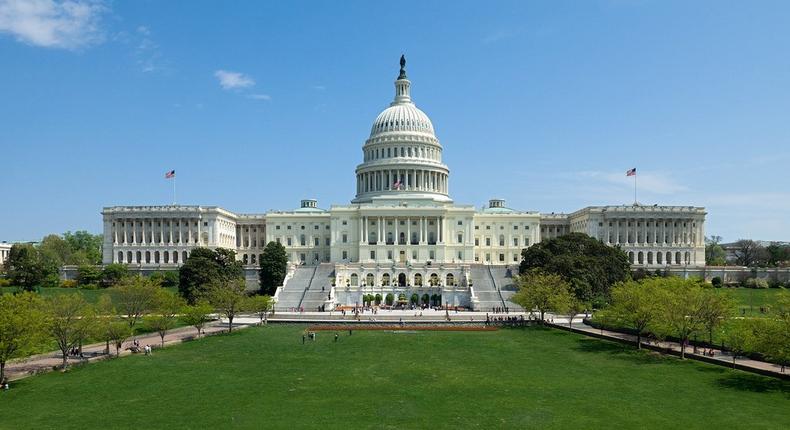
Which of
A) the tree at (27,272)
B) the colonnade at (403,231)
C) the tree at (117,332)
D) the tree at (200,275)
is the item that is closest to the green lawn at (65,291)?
the tree at (27,272)

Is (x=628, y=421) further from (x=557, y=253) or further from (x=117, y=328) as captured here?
(x=557, y=253)

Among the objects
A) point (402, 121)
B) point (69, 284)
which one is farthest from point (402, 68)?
point (69, 284)

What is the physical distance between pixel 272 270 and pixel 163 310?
131 ft

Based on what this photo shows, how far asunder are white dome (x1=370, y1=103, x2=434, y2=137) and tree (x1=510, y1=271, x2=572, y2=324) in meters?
67.3

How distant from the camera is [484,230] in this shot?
125 metres

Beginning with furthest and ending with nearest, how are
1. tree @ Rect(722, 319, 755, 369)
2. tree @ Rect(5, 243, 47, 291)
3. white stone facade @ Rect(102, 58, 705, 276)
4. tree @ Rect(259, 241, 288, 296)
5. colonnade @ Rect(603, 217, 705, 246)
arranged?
colonnade @ Rect(603, 217, 705, 246) → white stone facade @ Rect(102, 58, 705, 276) → tree @ Rect(259, 241, 288, 296) → tree @ Rect(5, 243, 47, 291) → tree @ Rect(722, 319, 755, 369)

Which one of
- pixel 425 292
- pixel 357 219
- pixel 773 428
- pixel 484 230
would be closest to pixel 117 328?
pixel 773 428

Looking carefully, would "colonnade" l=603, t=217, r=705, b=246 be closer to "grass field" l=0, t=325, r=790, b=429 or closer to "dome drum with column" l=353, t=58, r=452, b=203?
"dome drum with column" l=353, t=58, r=452, b=203

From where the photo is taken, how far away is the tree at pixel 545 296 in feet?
202

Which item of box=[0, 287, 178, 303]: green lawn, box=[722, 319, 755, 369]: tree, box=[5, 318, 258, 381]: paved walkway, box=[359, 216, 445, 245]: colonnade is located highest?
box=[359, 216, 445, 245]: colonnade

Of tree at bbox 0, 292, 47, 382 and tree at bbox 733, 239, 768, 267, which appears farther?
tree at bbox 733, 239, 768, 267

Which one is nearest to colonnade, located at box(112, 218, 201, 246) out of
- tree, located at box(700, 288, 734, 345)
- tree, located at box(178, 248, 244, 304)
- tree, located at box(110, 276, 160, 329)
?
tree, located at box(178, 248, 244, 304)

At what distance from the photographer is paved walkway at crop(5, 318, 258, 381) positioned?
40.1 metres

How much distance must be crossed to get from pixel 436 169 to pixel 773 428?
105m
